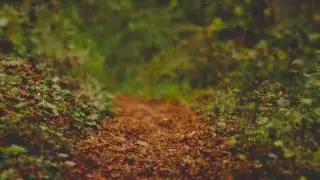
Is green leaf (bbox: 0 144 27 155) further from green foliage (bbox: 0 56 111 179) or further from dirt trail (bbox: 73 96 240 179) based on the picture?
dirt trail (bbox: 73 96 240 179)

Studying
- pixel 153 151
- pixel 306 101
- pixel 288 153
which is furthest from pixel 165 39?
pixel 288 153

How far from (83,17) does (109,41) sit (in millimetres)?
1115

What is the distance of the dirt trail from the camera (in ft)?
21.9

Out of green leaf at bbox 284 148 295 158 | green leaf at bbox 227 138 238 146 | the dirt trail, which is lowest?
the dirt trail

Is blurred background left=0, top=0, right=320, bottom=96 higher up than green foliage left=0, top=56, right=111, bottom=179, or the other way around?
blurred background left=0, top=0, right=320, bottom=96

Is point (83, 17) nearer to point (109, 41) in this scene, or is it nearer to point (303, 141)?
point (109, 41)

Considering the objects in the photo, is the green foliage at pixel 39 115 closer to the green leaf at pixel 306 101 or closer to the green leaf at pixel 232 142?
the green leaf at pixel 232 142

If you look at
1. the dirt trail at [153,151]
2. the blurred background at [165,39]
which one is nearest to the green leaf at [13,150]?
the dirt trail at [153,151]

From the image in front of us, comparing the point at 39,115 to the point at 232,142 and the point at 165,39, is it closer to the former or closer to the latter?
the point at 232,142

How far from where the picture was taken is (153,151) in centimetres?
762

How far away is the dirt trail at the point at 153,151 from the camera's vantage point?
6.68 meters

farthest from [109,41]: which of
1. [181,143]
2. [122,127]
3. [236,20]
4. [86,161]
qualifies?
[86,161]

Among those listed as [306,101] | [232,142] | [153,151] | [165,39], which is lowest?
[153,151]

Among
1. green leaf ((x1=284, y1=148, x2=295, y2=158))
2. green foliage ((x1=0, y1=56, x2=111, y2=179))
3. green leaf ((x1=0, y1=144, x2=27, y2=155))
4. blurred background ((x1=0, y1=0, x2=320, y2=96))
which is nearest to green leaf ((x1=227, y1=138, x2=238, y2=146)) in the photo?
green leaf ((x1=284, y1=148, x2=295, y2=158))
